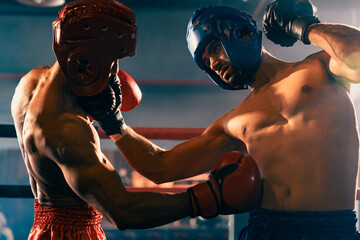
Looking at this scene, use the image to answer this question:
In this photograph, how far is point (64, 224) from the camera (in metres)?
1.36

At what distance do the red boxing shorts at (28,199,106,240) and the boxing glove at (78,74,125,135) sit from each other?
343mm

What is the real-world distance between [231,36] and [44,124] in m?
0.80

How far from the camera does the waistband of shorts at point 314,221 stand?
1348 millimetres

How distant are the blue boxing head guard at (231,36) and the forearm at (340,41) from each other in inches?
10.4

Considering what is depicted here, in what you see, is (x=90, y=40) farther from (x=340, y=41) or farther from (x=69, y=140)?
(x=340, y=41)

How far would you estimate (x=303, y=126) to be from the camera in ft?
4.75

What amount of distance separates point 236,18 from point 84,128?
2.61 ft

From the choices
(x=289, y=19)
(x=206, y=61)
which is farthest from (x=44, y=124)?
(x=289, y=19)

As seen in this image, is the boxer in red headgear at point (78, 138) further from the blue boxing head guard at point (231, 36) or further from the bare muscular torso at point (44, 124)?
the blue boxing head guard at point (231, 36)

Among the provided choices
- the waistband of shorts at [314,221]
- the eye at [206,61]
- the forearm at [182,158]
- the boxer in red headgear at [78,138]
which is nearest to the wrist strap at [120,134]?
the forearm at [182,158]


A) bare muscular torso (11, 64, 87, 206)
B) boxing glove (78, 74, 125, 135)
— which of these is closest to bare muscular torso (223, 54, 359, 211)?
boxing glove (78, 74, 125, 135)

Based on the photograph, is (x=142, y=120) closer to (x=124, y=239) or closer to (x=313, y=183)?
(x=124, y=239)

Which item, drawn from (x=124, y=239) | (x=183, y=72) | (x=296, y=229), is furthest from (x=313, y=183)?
(x=183, y=72)

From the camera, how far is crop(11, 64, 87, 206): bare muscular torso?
4.24 feet
